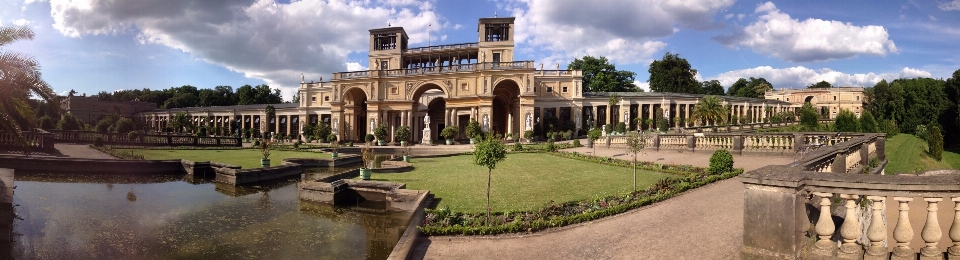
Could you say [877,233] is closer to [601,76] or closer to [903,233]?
[903,233]

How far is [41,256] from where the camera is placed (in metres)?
7.93

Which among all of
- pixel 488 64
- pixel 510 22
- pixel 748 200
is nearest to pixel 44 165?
pixel 748 200

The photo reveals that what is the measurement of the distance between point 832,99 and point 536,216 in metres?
93.8

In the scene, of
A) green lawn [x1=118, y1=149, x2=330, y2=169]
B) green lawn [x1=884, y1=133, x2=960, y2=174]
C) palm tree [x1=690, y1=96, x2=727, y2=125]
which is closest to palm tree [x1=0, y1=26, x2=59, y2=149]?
green lawn [x1=118, y1=149, x2=330, y2=169]

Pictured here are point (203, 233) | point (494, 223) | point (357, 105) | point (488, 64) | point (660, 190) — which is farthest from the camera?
point (357, 105)

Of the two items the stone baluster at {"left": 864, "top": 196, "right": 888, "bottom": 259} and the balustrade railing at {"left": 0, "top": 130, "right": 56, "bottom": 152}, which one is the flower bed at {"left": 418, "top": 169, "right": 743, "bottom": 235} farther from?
the balustrade railing at {"left": 0, "top": 130, "right": 56, "bottom": 152}

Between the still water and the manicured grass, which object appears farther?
the manicured grass

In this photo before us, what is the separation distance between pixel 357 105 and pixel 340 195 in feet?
144

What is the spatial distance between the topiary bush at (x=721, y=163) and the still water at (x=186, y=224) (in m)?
9.30

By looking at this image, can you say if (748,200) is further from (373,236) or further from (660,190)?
(373,236)

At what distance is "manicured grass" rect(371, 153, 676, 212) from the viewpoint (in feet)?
38.3

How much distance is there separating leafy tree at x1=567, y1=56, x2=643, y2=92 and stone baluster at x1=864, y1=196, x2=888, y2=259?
65540 millimetres

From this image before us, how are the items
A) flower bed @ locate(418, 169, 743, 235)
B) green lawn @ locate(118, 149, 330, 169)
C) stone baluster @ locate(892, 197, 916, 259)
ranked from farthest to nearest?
green lawn @ locate(118, 149, 330, 169) → flower bed @ locate(418, 169, 743, 235) → stone baluster @ locate(892, 197, 916, 259)

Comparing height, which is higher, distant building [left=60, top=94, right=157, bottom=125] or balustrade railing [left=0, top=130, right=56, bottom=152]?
distant building [left=60, top=94, right=157, bottom=125]
